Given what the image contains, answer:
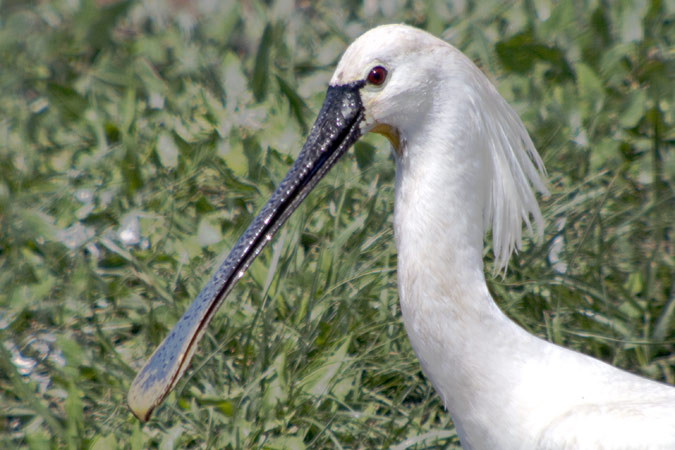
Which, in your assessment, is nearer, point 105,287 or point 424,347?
point 424,347

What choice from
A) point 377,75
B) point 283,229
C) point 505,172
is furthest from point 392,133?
point 283,229

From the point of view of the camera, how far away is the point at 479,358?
7.33 ft

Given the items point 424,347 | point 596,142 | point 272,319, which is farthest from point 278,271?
point 596,142

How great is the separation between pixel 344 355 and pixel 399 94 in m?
1.10

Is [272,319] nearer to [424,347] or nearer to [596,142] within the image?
[424,347]

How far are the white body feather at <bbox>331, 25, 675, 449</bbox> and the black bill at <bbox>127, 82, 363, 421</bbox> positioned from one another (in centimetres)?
7

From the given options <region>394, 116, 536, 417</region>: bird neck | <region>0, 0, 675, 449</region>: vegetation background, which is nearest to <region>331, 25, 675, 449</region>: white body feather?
<region>394, 116, 536, 417</region>: bird neck

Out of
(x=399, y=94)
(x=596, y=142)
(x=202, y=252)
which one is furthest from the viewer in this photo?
(x=596, y=142)

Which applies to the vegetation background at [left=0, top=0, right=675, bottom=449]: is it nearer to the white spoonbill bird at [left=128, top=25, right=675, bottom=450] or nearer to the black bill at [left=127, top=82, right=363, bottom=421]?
the black bill at [left=127, top=82, right=363, bottom=421]

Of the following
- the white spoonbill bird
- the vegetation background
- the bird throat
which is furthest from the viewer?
the vegetation background

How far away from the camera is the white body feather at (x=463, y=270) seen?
2191mm

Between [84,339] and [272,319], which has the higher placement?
[84,339]

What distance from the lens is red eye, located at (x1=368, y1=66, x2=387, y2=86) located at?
2.25m

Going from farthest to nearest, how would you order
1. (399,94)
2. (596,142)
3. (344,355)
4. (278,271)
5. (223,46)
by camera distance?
(223,46)
(596,142)
(278,271)
(344,355)
(399,94)
